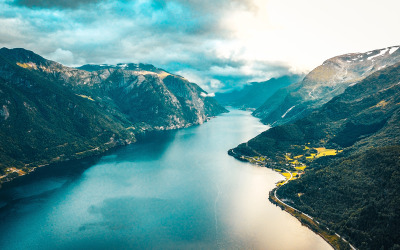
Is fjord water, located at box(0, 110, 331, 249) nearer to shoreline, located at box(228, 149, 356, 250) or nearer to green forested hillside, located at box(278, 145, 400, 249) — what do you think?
shoreline, located at box(228, 149, 356, 250)

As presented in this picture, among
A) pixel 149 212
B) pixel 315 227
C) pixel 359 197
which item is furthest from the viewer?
pixel 149 212

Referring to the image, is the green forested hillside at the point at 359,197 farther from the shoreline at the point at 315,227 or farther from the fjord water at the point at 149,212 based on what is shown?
the fjord water at the point at 149,212

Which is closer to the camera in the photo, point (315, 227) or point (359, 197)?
point (315, 227)

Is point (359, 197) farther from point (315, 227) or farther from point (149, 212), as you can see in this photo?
point (149, 212)

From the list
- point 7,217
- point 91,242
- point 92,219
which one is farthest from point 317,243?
point 7,217

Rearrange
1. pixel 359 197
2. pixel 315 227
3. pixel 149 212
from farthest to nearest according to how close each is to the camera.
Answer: pixel 149 212, pixel 359 197, pixel 315 227

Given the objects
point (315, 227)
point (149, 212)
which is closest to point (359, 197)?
point (315, 227)

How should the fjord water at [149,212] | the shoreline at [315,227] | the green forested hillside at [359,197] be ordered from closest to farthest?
the green forested hillside at [359,197] < the shoreline at [315,227] < the fjord water at [149,212]

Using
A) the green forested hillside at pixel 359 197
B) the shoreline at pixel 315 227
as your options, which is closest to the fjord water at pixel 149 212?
the shoreline at pixel 315 227

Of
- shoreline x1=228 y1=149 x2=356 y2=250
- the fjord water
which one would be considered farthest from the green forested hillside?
the fjord water
